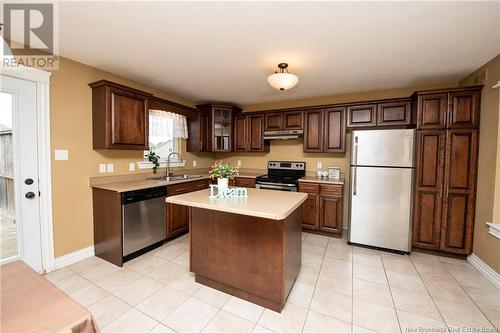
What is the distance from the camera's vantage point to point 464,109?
274 cm

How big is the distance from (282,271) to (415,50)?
261 centimetres

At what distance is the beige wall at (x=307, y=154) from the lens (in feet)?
12.1

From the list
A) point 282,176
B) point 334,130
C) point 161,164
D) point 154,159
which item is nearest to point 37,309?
point 154,159

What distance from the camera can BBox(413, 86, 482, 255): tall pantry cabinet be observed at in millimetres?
2725

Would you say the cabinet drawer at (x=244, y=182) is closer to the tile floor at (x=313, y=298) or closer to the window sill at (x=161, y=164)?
the window sill at (x=161, y=164)

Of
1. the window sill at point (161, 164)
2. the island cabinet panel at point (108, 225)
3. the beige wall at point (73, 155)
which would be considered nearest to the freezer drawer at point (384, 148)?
the window sill at point (161, 164)

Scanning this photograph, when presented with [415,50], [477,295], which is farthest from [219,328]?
[415,50]

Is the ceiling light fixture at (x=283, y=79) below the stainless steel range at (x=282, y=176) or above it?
above

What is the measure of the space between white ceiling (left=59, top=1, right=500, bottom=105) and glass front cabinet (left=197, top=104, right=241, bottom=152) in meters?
1.23

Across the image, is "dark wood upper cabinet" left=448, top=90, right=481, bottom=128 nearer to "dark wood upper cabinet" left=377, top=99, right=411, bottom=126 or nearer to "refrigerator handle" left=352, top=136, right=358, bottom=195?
"dark wood upper cabinet" left=377, top=99, right=411, bottom=126

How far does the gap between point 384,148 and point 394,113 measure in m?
0.77

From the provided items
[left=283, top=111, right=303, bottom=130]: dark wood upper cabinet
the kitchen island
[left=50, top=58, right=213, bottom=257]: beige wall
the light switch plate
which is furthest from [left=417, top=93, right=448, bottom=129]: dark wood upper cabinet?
the light switch plate

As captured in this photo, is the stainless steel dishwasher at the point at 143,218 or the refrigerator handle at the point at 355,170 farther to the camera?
the refrigerator handle at the point at 355,170

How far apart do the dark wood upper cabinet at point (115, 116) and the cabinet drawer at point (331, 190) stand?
2.94 meters
